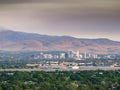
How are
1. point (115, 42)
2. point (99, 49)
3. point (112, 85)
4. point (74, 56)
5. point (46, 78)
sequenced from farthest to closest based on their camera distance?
1. point (115, 42)
2. point (99, 49)
3. point (74, 56)
4. point (46, 78)
5. point (112, 85)

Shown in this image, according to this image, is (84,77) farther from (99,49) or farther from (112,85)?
(99,49)

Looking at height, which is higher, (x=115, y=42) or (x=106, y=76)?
(x=115, y=42)

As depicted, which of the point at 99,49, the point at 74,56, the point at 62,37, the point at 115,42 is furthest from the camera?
the point at 62,37

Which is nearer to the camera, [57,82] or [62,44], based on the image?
[57,82]

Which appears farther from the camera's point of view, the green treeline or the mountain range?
the mountain range

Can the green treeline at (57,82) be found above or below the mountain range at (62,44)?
below

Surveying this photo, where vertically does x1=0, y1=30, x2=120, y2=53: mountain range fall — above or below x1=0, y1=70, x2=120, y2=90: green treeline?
above

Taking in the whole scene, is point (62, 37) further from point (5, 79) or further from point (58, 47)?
point (5, 79)

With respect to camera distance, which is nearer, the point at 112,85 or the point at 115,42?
the point at 112,85

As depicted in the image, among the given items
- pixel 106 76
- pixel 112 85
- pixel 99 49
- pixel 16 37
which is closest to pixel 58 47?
pixel 99 49

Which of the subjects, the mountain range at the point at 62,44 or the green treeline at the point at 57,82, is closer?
the green treeline at the point at 57,82
